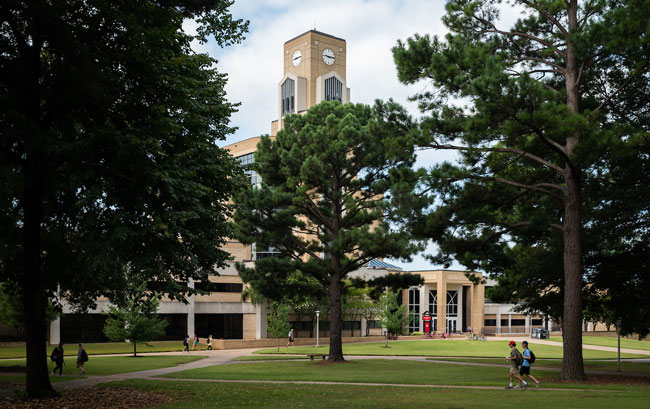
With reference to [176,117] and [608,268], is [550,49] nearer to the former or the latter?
[608,268]

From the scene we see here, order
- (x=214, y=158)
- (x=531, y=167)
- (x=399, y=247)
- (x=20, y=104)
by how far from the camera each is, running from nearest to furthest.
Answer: (x=20, y=104)
(x=214, y=158)
(x=531, y=167)
(x=399, y=247)

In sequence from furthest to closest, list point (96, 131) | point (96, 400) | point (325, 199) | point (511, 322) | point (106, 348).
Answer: point (511, 322) < point (106, 348) < point (325, 199) < point (96, 400) < point (96, 131)

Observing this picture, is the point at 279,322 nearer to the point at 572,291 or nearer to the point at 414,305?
the point at 572,291

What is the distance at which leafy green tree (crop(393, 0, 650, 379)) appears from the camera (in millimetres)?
18125

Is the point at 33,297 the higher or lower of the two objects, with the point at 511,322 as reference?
higher

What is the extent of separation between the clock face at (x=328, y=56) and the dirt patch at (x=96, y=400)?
95003 millimetres

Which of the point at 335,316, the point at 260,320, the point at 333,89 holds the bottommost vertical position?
the point at 260,320

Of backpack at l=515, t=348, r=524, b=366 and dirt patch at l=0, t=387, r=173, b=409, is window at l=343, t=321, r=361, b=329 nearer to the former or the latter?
backpack at l=515, t=348, r=524, b=366

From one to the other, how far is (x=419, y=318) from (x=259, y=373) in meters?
61.1

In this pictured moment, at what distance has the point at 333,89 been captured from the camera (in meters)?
106

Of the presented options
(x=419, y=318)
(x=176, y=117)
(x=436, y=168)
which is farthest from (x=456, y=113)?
(x=419, y=318)

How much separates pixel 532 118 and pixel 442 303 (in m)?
68.2

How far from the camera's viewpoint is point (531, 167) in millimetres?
26016

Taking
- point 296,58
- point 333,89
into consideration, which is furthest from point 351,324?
point 296,58
